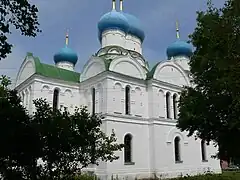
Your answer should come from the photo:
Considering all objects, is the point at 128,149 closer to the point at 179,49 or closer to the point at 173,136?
the point at 173,136

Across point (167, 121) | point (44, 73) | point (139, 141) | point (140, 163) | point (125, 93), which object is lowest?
point (140, 163)

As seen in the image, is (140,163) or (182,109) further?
(140,163)

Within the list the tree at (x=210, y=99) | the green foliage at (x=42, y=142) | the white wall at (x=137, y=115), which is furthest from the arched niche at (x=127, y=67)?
the green foliage at (x=42, y=142)

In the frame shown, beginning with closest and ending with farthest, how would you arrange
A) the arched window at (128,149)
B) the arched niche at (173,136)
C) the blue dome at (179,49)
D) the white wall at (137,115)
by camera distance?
the white wall at (137,115) < the arched window at (128,149) < the arched niche at (173,136) < the blue dome at (179,49)

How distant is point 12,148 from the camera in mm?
7418

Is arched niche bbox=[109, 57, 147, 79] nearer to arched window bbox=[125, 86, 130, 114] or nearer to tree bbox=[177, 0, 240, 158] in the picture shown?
arched window bbox=[125, 86, 130, 114]

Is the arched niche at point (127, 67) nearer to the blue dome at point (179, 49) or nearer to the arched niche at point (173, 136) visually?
the arched niche at point (173, 136)

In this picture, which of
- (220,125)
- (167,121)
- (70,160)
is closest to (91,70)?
(167,121)

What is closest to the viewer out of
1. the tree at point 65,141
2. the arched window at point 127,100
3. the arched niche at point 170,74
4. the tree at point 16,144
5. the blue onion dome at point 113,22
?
the tree at point 16,144

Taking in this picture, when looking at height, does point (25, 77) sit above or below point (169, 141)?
above

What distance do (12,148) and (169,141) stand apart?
18026 mm

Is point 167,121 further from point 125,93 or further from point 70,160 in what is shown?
point 70,160

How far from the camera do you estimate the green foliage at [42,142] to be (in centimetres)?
764

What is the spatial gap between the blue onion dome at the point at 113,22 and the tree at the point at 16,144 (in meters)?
21.1
